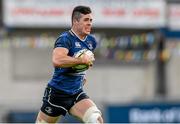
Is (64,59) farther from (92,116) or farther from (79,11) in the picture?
(92,116)

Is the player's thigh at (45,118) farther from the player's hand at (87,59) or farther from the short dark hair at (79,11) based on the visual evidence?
the short dark hair at (79,11)

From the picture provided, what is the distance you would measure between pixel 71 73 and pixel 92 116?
626mm

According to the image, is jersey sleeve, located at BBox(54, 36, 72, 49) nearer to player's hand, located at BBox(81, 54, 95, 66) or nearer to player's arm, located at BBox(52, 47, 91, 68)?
player's arm, located at BBox(52, 47, 91, 68)

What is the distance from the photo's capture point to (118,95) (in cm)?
2666

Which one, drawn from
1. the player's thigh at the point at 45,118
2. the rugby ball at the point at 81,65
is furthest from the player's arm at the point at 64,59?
the player's thigh at the point at 45,118

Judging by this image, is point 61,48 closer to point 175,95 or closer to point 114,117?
point 114,117

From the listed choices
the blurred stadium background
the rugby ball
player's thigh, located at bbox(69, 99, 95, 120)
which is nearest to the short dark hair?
the rugby ball

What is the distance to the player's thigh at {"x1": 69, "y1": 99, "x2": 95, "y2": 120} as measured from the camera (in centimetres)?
1143

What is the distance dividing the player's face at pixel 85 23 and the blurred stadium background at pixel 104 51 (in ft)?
40.9

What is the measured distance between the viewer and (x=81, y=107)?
11.5 metres

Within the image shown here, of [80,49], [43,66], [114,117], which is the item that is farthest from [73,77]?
[43,66]

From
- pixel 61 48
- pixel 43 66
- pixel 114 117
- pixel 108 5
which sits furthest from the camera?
pixel 43 66

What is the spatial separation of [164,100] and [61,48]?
39.7 ft

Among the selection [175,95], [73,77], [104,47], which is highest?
[73,77]
